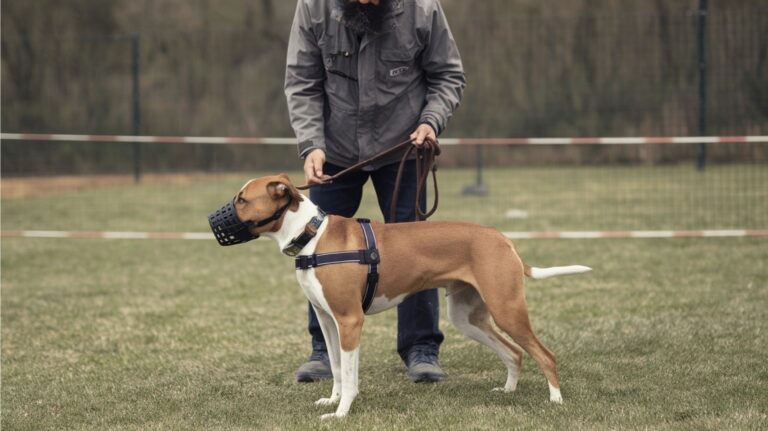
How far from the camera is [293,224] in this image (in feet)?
12.8

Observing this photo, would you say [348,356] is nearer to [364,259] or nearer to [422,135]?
[364,259]

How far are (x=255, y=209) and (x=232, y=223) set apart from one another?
110 millimetres

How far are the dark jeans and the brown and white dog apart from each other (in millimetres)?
611

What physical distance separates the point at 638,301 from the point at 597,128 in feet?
33.8

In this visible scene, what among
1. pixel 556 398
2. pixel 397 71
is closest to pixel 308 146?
pixel 397 71

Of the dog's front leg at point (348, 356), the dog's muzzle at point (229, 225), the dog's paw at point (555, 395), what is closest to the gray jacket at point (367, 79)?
the dog's muzzle at point (229, 225)

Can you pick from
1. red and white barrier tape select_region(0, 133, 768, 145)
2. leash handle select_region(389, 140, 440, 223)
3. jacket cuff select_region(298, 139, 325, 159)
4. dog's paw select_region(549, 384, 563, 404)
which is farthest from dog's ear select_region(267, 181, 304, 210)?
red and white barrier tape select_region(0, 133, 768, 145)

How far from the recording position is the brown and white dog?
3850 mm

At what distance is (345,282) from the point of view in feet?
12.6

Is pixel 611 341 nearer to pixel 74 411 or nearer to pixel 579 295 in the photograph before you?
pixel 579 295

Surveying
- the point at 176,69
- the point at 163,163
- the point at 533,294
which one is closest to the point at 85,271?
the point at 533,294

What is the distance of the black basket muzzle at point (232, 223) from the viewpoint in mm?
3826

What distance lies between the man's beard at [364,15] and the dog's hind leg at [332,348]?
1288mm

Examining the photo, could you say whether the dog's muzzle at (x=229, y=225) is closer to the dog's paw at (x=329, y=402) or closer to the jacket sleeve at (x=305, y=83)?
the jacket sleeve at (x=305, y=83)
